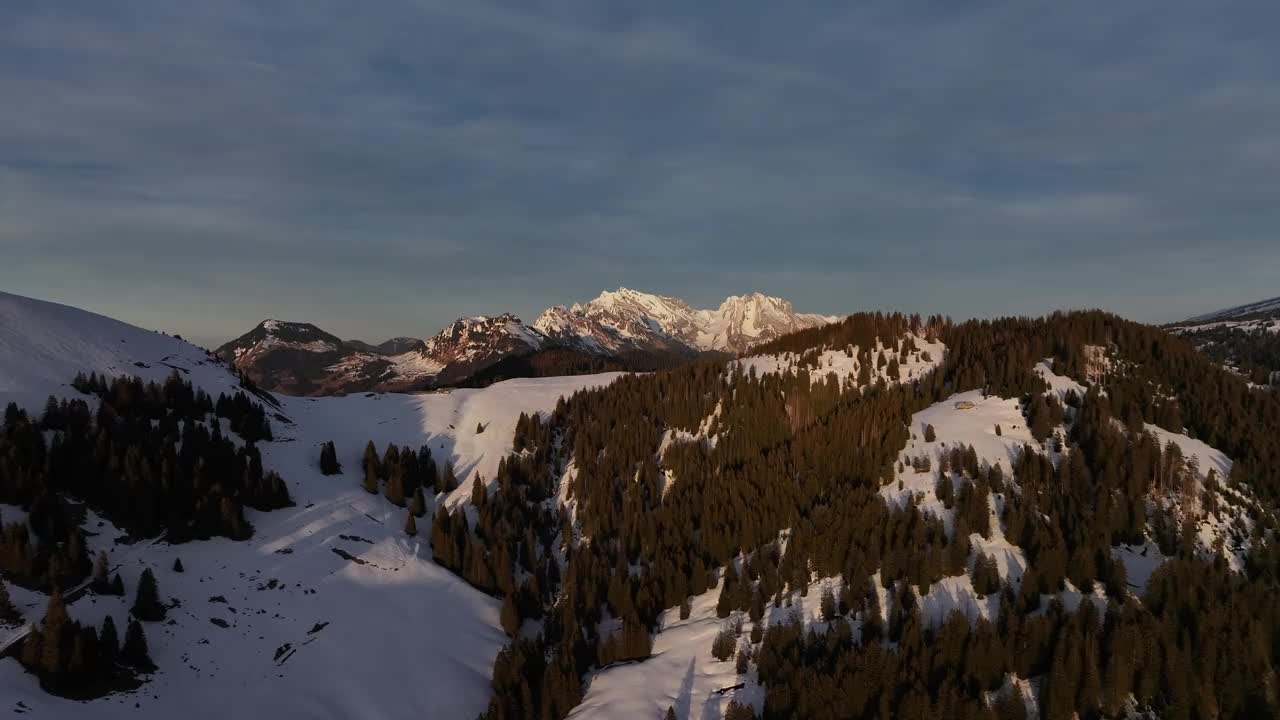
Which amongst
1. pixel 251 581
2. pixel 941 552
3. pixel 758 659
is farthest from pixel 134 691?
pixel 941 552

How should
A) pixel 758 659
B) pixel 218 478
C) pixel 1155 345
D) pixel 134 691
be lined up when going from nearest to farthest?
pixel 134 691 < pixel 758 659 < pixel 218 478 < pixel 1155 345

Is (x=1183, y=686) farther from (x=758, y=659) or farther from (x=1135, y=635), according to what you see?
(x=758, y=659)

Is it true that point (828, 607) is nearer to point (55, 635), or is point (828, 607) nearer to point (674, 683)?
point (674, 683)

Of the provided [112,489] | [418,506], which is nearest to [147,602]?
[112,489]

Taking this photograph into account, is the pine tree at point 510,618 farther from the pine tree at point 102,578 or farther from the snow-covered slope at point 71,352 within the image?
the snow-covered slope at point 71,352

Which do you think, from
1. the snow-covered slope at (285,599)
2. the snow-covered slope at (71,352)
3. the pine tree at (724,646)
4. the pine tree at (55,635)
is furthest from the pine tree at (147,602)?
the pine tree at (724,646)

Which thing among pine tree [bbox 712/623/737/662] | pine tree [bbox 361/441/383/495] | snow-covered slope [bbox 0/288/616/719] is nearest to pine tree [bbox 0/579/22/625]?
snow-covered slope [bbox 0/288/616/719]
